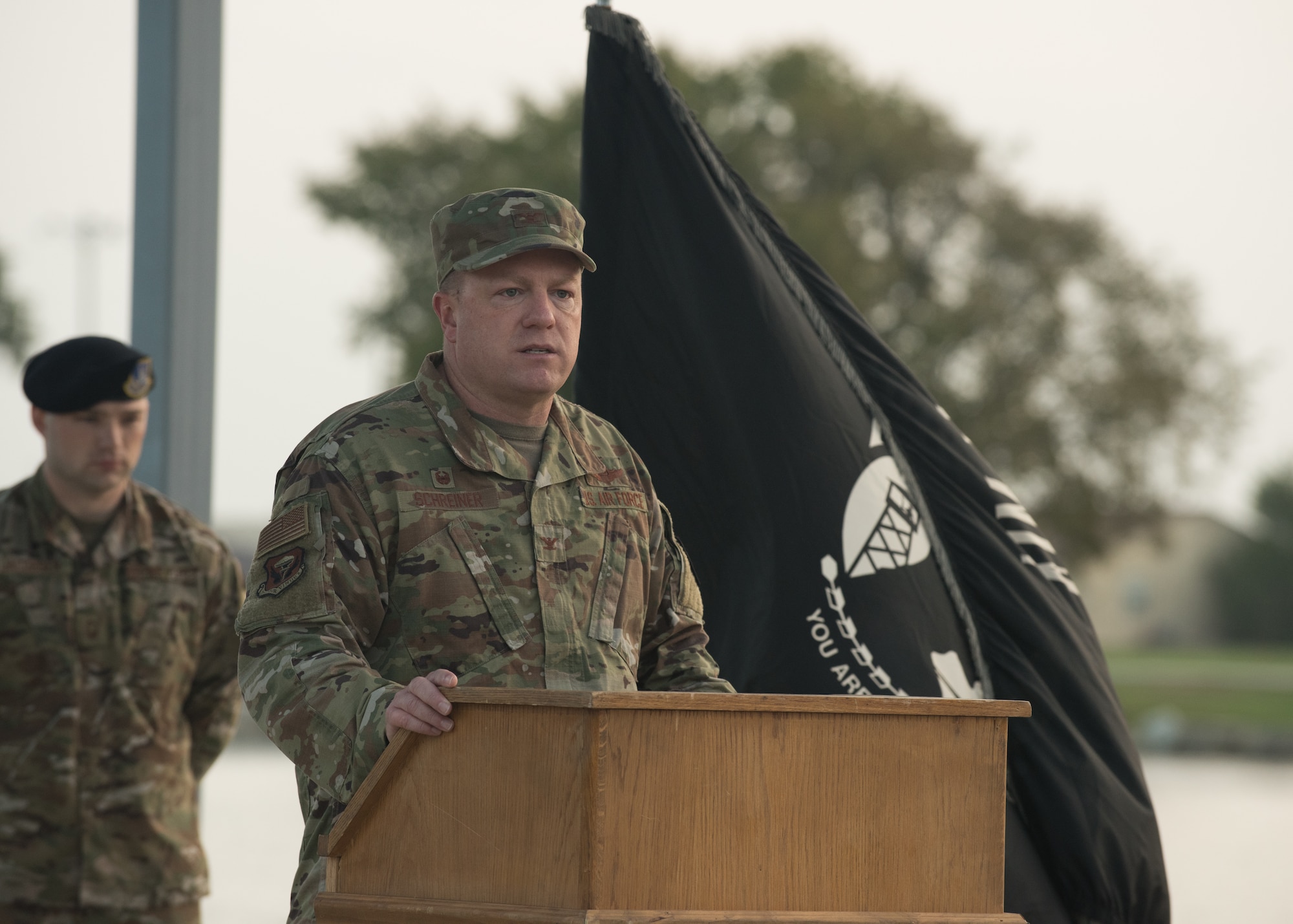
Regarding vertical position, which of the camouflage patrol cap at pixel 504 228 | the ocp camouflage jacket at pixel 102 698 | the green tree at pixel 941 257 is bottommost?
the ocp camouflage jacket at pixel 102 698

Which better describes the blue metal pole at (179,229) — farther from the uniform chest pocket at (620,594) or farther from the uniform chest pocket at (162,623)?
the uniform chest pocket at (620,594)

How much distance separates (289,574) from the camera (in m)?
2.16

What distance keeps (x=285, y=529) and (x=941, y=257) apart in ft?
58.6

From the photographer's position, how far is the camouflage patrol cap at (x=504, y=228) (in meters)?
2.30

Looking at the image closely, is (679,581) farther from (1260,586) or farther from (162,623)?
(1260,586)

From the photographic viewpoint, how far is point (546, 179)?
61.4 ft

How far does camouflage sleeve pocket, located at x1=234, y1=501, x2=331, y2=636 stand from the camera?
7.04 feet

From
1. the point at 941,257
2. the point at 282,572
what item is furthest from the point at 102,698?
the point at 941,257

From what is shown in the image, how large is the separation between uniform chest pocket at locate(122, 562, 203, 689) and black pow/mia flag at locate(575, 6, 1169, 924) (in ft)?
3.68

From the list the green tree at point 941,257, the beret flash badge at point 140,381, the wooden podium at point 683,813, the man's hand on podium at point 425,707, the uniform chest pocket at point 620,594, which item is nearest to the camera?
the wooden podium at point 683,813

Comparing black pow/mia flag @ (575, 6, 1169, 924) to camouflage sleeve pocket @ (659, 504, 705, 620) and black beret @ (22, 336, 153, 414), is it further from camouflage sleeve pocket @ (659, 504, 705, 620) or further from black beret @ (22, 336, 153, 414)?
black beret @ (22, 336, 153, 414)

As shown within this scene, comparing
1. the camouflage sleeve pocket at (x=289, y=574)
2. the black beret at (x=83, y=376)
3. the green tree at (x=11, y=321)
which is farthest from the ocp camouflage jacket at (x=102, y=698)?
the green tree at (x=11, y=321)

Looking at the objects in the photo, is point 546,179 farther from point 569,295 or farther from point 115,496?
point 569,295

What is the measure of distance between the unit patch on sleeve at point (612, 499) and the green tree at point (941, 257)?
1624 centimetres
